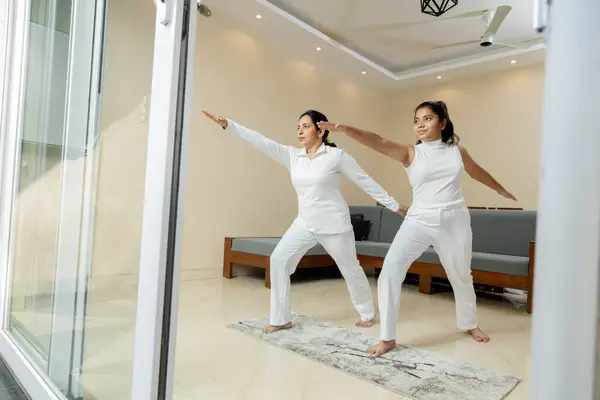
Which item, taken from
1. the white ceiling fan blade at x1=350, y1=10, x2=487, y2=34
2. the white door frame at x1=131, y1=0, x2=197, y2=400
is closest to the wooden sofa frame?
the white ceiling fan blade at x1=350, y1=10, x2=487, y2=34

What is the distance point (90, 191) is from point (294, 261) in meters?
1.59

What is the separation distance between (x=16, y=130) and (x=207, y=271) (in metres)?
2.89

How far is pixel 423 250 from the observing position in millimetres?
2467

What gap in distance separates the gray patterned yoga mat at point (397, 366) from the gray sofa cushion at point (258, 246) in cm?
152

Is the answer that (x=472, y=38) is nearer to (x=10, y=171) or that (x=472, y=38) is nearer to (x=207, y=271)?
(x=207, y=271)

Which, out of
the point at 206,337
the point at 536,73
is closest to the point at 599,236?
the point at 206,337

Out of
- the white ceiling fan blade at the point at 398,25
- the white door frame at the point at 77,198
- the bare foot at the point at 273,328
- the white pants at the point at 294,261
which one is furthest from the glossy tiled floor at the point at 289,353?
the white ceiling fan blade at the point at 398,25

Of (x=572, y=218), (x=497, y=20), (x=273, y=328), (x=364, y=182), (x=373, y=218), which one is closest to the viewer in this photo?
(x=572, y=218)

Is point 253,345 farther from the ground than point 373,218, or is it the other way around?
point 373,218

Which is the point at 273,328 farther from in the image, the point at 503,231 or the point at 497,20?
the point at 497,20

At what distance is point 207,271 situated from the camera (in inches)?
183

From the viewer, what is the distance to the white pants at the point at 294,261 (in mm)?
2650

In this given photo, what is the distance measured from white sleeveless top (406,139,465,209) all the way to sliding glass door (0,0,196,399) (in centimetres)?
177

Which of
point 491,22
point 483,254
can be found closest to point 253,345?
point 483,254
